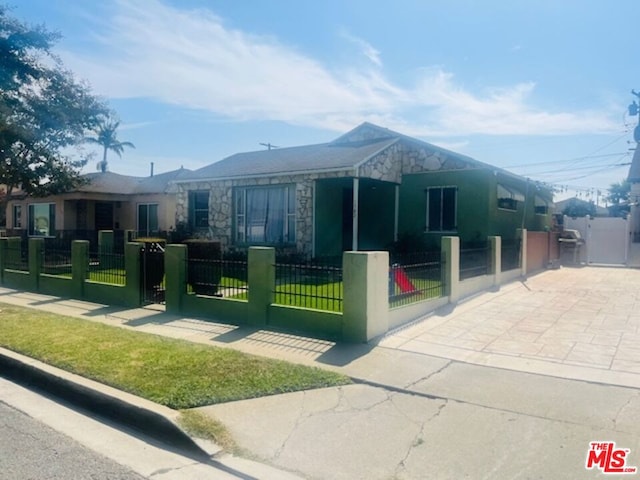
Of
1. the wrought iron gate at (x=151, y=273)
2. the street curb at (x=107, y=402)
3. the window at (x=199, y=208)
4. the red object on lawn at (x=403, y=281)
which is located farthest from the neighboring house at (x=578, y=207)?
the street curb at (x=107, y=402)

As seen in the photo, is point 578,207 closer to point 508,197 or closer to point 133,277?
point 508,197

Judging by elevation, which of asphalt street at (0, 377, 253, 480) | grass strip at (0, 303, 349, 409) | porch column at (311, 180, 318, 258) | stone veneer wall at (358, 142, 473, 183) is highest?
stone veneer wall at (358, 142, 473, 183)

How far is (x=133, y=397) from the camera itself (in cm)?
487

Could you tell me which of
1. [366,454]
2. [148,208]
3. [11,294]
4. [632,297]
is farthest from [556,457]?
[148,208]

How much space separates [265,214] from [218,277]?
315 inches

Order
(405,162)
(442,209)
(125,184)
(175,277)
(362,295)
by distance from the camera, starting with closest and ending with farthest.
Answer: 1. (362,295)
2. (175,277)
3. (442,209)
4. (405,162)
5. (125,184)

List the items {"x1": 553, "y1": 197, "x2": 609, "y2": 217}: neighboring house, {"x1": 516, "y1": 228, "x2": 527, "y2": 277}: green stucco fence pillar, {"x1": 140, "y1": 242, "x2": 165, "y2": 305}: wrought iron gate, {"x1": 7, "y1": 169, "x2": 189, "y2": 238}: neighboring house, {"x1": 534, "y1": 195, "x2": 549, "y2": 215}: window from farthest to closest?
{"x1": 553, "y1": 197, "x2": 609, "y2": 217}: neighboring house → {"x1": 7, "y1": 169, "x2": 189, "y2": 238}: neighboring house → {"x1": 534, "y1": 195, "x2": 549, "y2": 215}: window → {"x1": 516, "y1": 228, "x2": 527, "y2": 277}: green stucco fence pillar → {"x1": 140, "y1": 242, "x2": 165, "y2": 305}: wrought iron gate

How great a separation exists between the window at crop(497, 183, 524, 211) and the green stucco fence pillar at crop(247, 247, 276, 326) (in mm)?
10976

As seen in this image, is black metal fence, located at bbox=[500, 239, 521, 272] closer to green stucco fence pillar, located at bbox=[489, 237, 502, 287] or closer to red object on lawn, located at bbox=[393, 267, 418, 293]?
green stucco fence pillar, located at bbox=[489, 237, 502, 287]

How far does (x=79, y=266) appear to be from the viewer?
1127cm

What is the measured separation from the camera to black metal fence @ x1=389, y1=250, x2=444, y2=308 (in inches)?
322

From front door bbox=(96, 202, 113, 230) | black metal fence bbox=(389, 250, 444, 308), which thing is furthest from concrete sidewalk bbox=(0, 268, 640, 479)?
front door bbox=(96, 202, 113, 230)

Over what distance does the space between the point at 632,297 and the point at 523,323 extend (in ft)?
16.0

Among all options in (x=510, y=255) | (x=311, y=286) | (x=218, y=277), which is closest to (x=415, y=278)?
(x=311, y=286)
